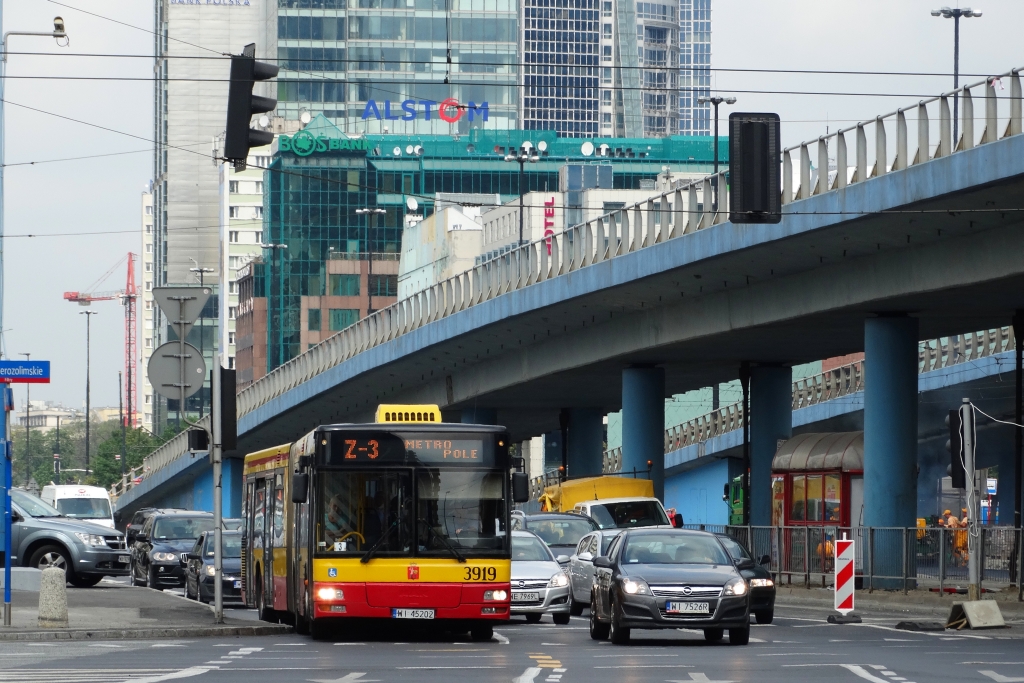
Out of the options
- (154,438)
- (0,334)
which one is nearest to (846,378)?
(0,334)

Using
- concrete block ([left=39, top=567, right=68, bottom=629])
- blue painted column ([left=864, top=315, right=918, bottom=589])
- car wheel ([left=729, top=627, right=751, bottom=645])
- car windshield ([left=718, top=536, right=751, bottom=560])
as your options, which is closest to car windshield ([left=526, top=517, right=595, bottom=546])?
car windshield ([left=718, top=536, right=751, bottom=560])

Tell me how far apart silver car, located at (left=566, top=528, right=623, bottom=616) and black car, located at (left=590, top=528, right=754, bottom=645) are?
501cm

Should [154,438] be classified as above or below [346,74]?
below

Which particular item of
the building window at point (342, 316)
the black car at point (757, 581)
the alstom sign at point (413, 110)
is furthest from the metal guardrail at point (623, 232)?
the alstom sign at point (413, 110)

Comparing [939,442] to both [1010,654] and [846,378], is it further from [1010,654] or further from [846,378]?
[1010,654]

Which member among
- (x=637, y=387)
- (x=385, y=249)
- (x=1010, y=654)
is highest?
(x=385, y=249)

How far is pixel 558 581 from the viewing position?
27875mm

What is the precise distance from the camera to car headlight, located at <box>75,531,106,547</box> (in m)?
35.3

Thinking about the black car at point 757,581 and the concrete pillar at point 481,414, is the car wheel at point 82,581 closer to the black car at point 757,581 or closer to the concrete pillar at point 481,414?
the black car at point 757,581

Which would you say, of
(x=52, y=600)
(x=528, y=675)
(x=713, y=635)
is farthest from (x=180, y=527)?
(x=528, y=675)

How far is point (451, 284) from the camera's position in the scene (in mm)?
54688

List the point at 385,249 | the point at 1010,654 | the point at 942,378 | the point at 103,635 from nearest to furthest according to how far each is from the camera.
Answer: the point at 1010,654 < the point at 103,635 < the point at 942,378 < the point at 385,249

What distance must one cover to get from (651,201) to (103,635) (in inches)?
868

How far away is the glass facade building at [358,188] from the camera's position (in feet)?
485
